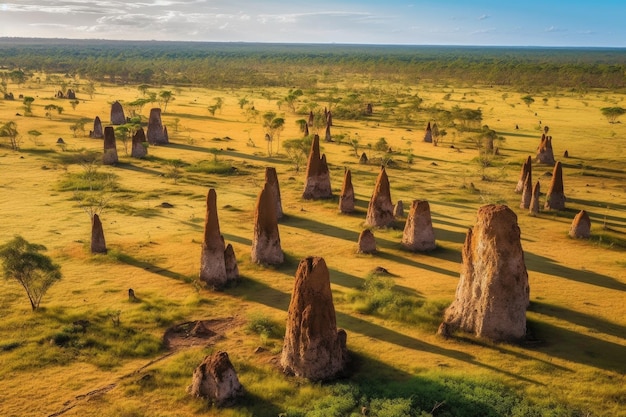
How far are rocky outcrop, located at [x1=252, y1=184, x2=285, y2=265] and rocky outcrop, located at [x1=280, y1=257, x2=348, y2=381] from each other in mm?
7586

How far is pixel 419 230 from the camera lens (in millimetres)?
25391

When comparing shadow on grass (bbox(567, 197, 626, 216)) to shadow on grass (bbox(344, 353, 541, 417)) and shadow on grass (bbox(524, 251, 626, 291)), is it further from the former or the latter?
shadow on grass (bbox(344, 353, 541, 417))

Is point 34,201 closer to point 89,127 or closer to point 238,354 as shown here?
point 238,354

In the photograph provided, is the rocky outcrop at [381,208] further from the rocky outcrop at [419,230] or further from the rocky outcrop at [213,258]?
the rocky outcrop at [213,258]

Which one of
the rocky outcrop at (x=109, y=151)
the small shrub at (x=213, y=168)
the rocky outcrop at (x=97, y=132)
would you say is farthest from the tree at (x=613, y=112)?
the rocky outcrop at (x=97, y=132)

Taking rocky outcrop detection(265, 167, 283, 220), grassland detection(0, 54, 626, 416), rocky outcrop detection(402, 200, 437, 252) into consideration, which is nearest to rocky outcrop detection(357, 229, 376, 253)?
grassland detection(0, 54, 626, 416)

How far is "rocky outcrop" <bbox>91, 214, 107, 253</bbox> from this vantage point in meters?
24.2

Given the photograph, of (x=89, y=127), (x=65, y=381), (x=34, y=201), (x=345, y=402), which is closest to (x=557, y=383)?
(x=345, y=402)

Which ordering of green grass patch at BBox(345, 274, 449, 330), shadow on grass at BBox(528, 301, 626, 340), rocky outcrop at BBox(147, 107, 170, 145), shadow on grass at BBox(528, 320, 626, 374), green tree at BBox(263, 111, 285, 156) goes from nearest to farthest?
shadow on grass at BBox(528, 320, 626, 374), shadow on grass at BBox(528, 301, 626, 340), green grass patch at BBox(345, 274, 449, 330), green tree at BBox(263, 111, 285, 156), rocky outcrop at BBox(147, 107, 170, 145)

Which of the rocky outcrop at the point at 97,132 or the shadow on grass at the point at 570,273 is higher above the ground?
the rocky outcrop at the point at 97,132

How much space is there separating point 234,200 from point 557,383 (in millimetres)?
22826

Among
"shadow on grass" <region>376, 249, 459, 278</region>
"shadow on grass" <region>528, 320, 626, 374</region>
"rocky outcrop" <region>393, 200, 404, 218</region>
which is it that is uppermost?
"rocky outcrop" <region>393, 200, 404, 218</region>

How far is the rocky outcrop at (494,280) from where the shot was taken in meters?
16.9

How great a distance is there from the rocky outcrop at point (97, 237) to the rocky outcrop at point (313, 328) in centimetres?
1229
